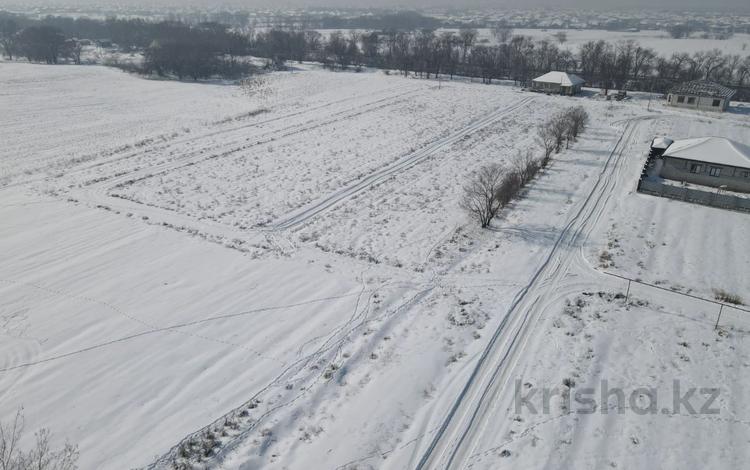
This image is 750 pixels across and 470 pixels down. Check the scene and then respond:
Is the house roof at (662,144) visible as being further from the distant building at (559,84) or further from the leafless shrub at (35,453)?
the leafless shrub at (35,453)

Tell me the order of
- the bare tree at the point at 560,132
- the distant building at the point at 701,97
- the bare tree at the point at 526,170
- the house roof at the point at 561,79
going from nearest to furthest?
1. the bare tree at the point at 526,170
2. the bare tree at the point at 560,132
3. the distant building at the point at 701,97
4. the house roof at the point at 561,79

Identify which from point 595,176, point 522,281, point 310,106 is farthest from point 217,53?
point 522,281

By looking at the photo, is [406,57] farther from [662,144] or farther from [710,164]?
[710,164]

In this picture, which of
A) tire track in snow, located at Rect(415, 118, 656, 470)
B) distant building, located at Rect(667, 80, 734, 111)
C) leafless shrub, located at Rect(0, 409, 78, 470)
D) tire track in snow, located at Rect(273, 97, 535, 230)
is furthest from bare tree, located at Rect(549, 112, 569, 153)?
leafless shrub, located at Rect(0, 409, 78, 470)

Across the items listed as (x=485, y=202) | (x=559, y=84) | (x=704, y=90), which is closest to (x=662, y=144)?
(x=485, y=202)

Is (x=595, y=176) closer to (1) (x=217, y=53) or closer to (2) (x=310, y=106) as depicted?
(2) (x=310, y=106)

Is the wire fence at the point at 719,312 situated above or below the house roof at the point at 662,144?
below

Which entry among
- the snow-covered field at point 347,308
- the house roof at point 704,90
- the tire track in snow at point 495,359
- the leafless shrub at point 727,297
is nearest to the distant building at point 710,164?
the snow-covered field at point 347,308

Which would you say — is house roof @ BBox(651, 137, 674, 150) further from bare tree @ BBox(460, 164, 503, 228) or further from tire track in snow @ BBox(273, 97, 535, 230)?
bare tree @ BBox(460, 164, 503, 228)
